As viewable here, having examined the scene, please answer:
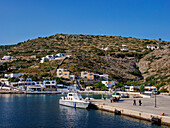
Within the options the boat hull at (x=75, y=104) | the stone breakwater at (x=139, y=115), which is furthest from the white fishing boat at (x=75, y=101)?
the stone breakwater at (x=139, y=115)

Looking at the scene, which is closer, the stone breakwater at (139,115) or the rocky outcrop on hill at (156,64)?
the stone breakwater at (139,115)

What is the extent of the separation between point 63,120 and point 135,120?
35.6 ft

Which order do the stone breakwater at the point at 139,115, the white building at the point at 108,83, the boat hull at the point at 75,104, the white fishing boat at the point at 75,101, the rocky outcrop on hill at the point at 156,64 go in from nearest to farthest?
1. the stone breakwater at the point at 139,115
2. the boat hull at the point at 75,104
3. the white fishing boat at the point at 75,101
4. the white building at the point at 108,83
5. the rocky outcrop on hill at the point at 156,64

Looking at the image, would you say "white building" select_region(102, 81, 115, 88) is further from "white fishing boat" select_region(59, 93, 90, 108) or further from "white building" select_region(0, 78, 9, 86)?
"white fishing boat" select_region(59, 93, 90, 108)

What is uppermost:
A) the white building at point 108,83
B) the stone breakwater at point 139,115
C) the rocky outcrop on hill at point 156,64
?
the rocky outcrop on hill at point 156,64

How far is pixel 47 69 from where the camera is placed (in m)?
138

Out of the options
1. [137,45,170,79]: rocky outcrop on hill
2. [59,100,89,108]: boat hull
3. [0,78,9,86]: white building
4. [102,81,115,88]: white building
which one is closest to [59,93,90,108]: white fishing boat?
[59,100,89,108]: boat hull

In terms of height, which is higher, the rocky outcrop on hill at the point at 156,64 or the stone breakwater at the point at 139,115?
the rocky outcrop on hill at the point at 156,64

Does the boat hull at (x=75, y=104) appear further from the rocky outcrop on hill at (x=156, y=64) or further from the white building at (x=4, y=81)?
the rocky outcrop on hill at (x=156, y=64)

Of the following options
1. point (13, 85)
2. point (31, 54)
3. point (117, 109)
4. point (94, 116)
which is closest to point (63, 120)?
point (94, 116)

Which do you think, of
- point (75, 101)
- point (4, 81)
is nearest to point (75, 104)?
point (75, 101)

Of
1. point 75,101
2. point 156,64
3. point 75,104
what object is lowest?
point 75,104

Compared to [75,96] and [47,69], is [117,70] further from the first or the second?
[75,96]

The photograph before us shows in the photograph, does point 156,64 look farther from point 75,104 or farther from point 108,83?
point 75,104
